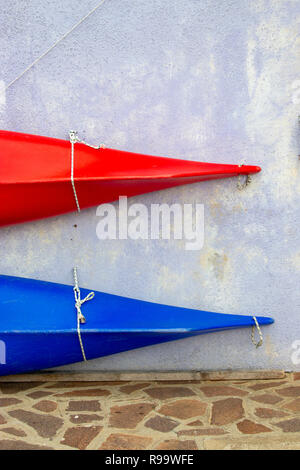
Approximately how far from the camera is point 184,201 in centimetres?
330

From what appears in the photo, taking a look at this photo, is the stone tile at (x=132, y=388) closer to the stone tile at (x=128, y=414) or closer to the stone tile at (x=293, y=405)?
the stone tile at (x=128, y=414)

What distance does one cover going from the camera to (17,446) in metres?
2.35

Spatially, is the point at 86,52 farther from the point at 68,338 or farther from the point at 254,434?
the point at 254,434

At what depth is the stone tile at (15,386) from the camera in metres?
3.08

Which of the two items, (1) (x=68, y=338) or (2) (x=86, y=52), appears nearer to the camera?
(1) (x=68, y=338)

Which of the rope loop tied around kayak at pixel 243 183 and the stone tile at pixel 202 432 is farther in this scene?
the rope loop tied around kayak at pixel 243 183

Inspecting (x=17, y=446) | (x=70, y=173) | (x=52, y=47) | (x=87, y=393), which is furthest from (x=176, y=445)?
(x=52, y=47)

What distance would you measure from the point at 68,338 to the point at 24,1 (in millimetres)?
2110

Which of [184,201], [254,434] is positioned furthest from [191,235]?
[254,434]

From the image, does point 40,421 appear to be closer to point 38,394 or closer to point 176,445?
A: point 38,394

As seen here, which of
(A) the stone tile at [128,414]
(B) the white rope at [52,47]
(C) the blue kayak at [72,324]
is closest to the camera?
(A) the stone tile at [128,414]

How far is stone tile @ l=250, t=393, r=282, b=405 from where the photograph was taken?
2869 mm

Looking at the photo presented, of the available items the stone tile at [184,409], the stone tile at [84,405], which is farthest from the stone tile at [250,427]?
the stone tile at [84,405]

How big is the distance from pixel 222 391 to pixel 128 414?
2.10ft
